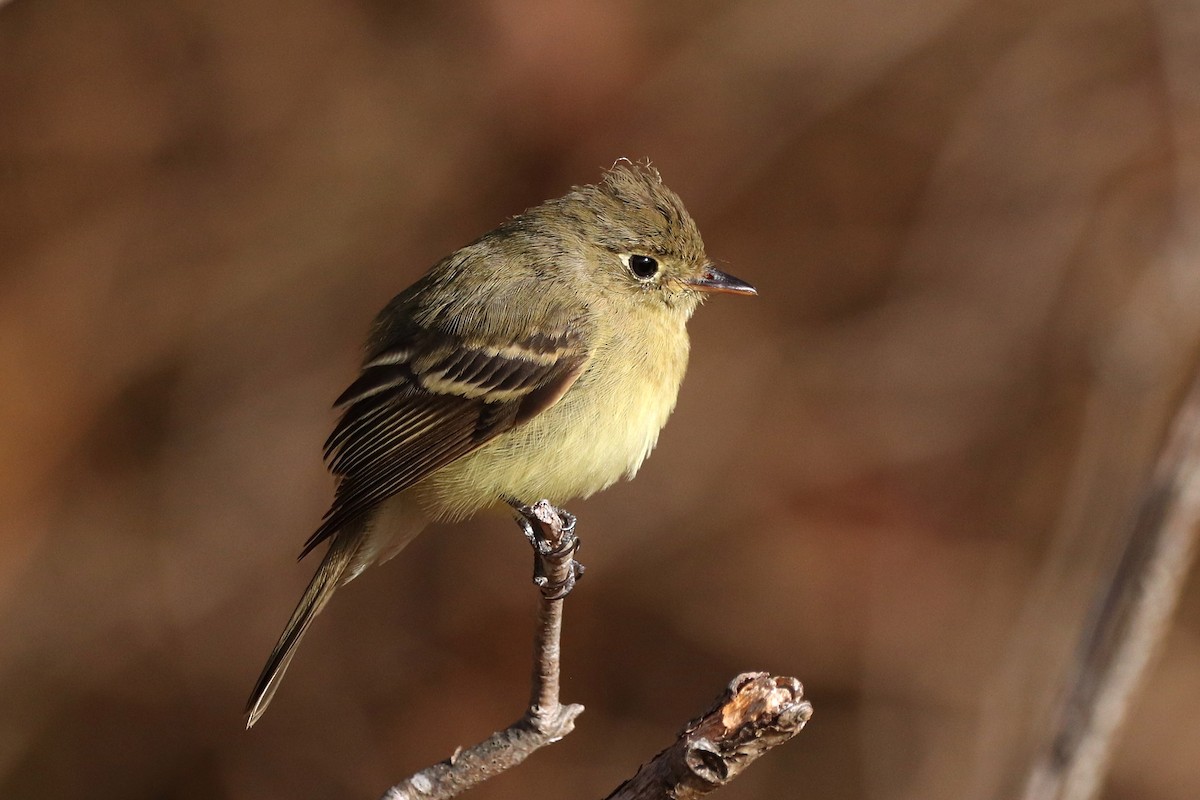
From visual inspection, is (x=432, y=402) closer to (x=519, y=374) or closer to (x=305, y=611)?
(x=519, y=374)

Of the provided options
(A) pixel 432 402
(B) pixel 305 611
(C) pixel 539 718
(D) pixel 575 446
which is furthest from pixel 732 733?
(B) pixel 305 611

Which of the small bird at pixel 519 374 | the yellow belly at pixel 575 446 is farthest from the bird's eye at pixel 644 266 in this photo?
the yellow belly at pixel 575 446

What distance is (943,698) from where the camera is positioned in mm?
6203

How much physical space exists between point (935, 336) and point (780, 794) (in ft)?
8.72

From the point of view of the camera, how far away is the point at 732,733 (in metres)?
2.33

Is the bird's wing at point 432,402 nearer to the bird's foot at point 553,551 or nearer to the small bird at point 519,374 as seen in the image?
the small bird at point 519,374

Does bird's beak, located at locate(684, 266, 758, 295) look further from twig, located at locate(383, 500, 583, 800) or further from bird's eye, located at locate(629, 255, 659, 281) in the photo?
twig, located at locate(383, 500, 583, 800)

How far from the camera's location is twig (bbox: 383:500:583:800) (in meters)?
2.86

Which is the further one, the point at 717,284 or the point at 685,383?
the point at 685,383

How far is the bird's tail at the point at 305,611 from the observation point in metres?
Result: 3.73

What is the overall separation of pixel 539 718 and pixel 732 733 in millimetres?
741

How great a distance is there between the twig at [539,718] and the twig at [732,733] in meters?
0.63

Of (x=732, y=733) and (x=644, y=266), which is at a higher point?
(x=644, y=266)

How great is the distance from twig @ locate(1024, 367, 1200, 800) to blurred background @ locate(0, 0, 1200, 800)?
13.7 feet
